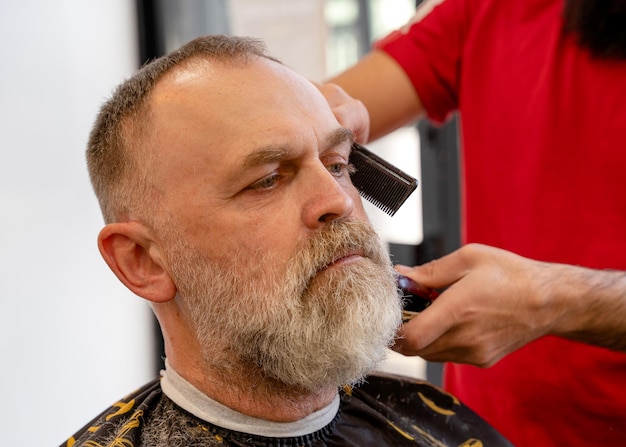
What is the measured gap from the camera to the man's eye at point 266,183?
1.35 m

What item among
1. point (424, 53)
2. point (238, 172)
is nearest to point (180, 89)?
point (238, 172)

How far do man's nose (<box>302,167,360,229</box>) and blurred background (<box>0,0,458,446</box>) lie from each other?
0.40 meters

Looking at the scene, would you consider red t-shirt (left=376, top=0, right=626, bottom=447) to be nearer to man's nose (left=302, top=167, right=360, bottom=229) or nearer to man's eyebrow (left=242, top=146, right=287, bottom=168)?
man's nose (left=302, top=167, right=360, bottom=229)

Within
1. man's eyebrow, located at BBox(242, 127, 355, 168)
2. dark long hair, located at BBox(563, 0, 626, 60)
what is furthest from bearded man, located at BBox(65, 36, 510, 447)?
dark long hair, located at BBox(563, 0, 626, 60)

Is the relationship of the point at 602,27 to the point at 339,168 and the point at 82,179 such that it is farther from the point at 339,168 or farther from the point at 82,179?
the point at 82,179

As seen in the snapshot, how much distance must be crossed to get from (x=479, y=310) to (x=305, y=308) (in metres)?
0.36

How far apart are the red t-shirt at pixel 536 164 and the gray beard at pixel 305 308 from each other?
1.97 ft

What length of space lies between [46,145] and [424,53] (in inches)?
54.3

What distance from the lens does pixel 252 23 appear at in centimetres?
346

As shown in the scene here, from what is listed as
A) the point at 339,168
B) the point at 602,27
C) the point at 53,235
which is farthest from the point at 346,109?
the point at 53,235

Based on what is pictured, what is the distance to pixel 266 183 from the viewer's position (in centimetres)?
136

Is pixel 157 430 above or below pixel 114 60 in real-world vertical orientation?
below

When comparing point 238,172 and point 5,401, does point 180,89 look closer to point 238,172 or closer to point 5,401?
point 238,172

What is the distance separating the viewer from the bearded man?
1.31 metres
